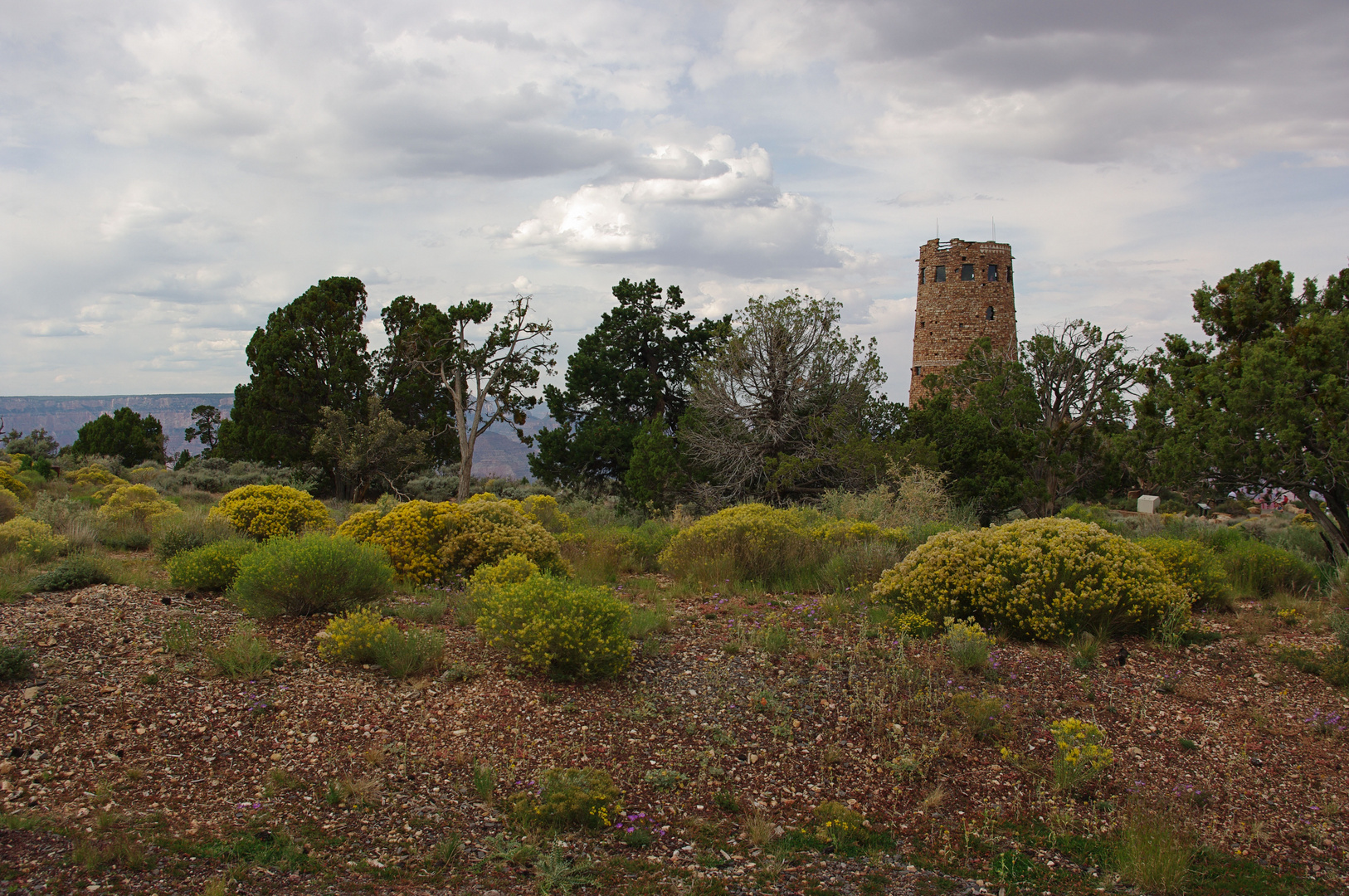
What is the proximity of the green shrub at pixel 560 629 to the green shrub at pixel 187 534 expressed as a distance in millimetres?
5277

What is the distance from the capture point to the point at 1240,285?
1252 centimetres

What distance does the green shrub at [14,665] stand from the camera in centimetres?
541

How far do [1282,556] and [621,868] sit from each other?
919 cm

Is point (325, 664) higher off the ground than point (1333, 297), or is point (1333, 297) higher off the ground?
point (1333, 297)

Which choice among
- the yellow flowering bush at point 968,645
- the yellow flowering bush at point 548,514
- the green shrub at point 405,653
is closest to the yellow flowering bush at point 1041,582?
the yellow flowering bush at point 968,645

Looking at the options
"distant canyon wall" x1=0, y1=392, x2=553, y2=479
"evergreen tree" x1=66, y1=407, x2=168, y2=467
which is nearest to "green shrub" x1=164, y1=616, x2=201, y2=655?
"evergreen tree" x1=66, y1=407, x2=168, y2=467

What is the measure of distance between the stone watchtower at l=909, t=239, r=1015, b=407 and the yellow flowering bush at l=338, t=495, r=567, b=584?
25.8m

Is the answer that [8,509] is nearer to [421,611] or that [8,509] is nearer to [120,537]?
[120,537]

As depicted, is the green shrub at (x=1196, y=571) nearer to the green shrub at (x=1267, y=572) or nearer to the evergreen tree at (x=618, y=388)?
the green shrub at (x=1267, y=572)

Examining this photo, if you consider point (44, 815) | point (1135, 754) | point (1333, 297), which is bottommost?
point (1135, 754)

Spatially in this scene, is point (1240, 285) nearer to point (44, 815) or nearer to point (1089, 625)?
point (1089, 625)

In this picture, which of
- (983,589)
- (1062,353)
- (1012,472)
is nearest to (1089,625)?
(983,589)

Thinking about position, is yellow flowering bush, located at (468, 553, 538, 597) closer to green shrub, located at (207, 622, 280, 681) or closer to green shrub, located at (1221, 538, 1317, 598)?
green shrub, located at (207, 622, 280, 681)

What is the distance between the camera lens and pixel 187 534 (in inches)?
397
